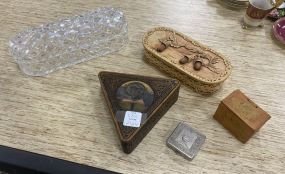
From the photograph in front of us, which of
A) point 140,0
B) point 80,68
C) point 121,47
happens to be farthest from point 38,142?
point 140,0

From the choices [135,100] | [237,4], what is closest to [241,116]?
[135,100]

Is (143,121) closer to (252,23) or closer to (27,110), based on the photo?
(27,110)

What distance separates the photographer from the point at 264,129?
0.79m

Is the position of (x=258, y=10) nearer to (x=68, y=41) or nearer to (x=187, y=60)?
(x=187, y=60)

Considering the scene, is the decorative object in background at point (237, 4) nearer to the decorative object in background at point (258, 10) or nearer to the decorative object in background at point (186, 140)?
the decorative object in background at point (258, 10)

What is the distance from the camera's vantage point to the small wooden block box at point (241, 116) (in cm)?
71

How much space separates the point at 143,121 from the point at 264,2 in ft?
2.02

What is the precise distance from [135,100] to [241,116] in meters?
0.26

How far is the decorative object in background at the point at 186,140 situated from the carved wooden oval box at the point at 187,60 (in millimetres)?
139

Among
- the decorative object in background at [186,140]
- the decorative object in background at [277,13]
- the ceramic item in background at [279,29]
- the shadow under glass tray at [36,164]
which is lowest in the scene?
the shadow under glass tray at [36,164]

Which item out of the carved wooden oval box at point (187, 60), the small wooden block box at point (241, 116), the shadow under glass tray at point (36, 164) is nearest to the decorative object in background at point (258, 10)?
the carved wooden oval box at point (187, 60)

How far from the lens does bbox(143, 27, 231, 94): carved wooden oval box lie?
813 mm

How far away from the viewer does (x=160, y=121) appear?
2.59ft

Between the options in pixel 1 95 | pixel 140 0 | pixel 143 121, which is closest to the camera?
pixel 143 121
